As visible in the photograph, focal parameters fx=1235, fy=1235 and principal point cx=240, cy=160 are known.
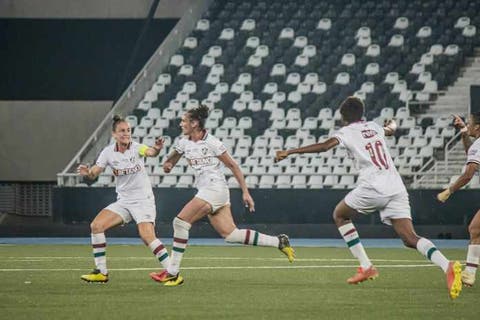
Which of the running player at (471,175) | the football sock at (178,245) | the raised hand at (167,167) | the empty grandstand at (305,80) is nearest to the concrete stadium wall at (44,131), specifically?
the empty grandstand at (305,80)

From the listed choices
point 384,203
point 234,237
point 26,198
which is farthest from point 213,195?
point 26,198

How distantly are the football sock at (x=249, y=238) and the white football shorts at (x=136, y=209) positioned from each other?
1.06m

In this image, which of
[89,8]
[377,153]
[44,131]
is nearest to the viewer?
[377,153]

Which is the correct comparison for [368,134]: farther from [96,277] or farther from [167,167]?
[96,277]

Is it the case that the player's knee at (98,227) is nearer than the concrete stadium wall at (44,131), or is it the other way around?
the player's knee at (98,227)

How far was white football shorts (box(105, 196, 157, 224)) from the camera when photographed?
1489 centimetres

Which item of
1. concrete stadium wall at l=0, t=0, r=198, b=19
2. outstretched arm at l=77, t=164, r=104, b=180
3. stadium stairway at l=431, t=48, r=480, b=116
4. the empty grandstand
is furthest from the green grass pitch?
concrete stadium wall at l=0, t=0, r=198, b=19

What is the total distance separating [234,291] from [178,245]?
1.39 metres

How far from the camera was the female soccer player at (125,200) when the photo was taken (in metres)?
14.8

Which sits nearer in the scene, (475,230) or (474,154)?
(474,154)

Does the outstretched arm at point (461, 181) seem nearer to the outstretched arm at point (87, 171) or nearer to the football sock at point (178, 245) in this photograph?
the football sock at point (178, 245)

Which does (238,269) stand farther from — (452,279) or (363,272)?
(452,279)

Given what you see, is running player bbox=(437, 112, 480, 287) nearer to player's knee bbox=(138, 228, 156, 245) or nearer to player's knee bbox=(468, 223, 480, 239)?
player's knee bbox=(468, 223, 480, 239)

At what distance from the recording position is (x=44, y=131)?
3766 cm
